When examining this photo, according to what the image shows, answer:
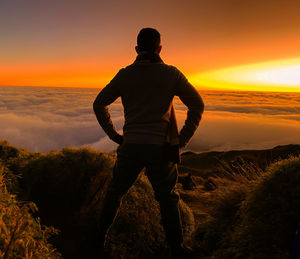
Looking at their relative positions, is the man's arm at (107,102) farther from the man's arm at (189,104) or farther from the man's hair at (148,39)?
the man's arm at (189,104)

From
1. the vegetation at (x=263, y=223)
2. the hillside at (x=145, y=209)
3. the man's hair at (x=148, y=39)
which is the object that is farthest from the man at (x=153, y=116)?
the hillside at (x=145, y=209)

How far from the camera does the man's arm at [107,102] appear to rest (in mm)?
2158

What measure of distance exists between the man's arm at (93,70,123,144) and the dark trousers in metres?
0.28

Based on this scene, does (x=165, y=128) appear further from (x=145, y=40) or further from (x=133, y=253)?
(x=133, y=253)

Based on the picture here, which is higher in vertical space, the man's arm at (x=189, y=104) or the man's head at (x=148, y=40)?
the man's head at (x=148, y=40)

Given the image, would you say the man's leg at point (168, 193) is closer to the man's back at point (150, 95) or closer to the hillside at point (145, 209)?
the man's back at point (150, 95)

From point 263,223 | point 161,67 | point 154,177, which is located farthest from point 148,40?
point 263,223

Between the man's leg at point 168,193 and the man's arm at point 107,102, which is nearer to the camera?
the man's leg at point 168,193

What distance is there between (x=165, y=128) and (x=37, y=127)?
205 meters

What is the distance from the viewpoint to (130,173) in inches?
85.7

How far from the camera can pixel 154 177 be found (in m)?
2.08

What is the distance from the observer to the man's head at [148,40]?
2021 millimetres

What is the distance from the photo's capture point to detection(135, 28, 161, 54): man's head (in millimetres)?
2021

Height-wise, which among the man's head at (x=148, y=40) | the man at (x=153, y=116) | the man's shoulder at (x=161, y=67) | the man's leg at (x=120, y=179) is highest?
the man's head at (x=148, y=40)
